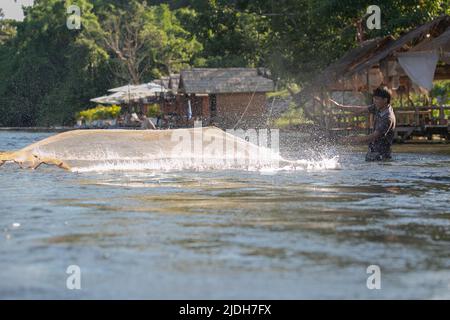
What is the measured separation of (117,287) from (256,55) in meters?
49.9

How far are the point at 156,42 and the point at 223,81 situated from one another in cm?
1587

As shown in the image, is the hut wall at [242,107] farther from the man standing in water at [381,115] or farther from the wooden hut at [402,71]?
the man standing in water at [381,115]

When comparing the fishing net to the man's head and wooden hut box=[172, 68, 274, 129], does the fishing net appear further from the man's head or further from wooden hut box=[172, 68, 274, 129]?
wooden hut box=[172, 68, 274, 129]

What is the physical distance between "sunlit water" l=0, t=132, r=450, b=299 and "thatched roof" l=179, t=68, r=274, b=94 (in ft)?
121

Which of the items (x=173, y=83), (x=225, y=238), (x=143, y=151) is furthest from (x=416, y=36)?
(x=173, y=83)

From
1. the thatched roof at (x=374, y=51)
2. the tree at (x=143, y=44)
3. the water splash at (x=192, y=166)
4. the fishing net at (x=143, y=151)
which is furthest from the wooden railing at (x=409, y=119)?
the tree at (x=143, y=44)

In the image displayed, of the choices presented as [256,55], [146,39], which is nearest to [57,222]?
[256,55]

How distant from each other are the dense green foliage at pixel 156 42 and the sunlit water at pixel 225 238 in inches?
862

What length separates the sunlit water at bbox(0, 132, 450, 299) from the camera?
6.15m

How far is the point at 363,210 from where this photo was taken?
1022 cm

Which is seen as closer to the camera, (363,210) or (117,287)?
(117,287)

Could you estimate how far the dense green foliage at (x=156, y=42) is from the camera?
123ft
